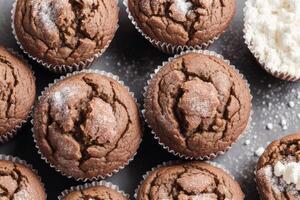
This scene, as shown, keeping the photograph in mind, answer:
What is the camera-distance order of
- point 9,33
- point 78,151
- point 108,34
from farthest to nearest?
point 9,33, point 108,34, point 78,151

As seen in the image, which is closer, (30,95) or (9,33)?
(30,95)

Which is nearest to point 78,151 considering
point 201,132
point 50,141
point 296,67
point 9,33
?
point 50,141

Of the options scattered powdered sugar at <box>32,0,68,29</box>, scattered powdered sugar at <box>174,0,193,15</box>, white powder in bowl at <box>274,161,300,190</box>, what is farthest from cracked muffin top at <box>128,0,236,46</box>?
white powder in bowl at <box>274,161,300,190</box>

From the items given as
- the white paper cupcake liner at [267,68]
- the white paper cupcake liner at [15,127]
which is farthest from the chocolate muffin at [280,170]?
the white paper cupcake liner at [15,127]

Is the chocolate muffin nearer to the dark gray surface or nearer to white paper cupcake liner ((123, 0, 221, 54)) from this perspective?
the dark gray surface

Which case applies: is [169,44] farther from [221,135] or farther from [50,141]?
[50,141]

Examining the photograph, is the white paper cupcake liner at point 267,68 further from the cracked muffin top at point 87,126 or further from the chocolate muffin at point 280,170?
the cracked muffin top at point 87,126

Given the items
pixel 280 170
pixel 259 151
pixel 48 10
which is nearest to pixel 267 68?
pixel 259 151
